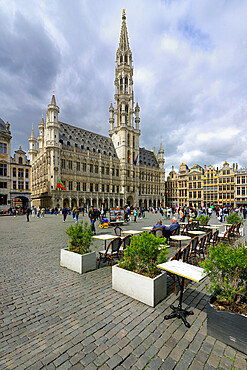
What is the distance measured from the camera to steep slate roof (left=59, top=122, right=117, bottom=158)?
48.3m

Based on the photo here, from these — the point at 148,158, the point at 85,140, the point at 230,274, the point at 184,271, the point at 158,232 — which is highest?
the point at 85,140

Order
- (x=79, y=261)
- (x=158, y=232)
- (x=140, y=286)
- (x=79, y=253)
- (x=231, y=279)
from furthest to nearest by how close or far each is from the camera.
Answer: (x=158, y=232) → (x=79, y=253) → (x=79, y=261) → (x=140, y=286) → (x=231, y=279)

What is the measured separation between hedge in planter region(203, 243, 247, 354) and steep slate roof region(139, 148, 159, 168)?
66.7 metres

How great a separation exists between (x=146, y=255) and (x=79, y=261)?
2.38 meters

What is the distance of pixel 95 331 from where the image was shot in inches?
115

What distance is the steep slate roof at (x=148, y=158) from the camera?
7056cm

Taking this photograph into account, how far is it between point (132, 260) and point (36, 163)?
53.0m

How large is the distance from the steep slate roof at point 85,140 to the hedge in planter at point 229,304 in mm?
48032

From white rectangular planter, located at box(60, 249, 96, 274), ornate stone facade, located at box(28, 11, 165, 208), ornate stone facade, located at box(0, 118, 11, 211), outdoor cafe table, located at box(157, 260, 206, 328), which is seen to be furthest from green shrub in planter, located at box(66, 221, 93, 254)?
ornate stone facade, located at box(28, 11, 165, 208)

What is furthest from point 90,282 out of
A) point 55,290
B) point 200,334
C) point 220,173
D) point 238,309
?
point 220,173

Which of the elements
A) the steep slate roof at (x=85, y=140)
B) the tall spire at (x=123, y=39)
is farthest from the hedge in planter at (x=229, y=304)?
the tall spire at (x=123, y=39)

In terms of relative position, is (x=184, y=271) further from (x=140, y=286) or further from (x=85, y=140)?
(x=85, y=140)

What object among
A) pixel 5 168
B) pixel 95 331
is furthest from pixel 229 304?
pixel 5 168

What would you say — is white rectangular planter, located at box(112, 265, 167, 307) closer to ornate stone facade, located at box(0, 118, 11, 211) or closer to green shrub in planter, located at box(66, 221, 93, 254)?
green shrub in planter, located at box(66, 221, 93, 254)
